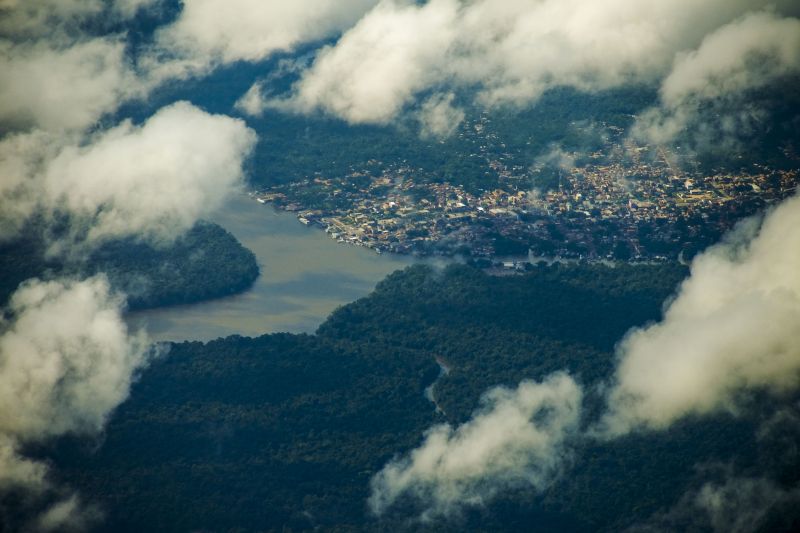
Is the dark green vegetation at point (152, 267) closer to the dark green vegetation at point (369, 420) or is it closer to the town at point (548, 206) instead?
the dark green vegetation at point (369, 420)

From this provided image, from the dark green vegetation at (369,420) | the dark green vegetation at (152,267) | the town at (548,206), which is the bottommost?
the dark green vegetation at (369,420)

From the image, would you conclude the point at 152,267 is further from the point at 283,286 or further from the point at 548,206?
the point at 548,206

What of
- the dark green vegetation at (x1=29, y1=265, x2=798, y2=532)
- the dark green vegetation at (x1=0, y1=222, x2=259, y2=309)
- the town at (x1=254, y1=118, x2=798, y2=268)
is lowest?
the dark green vegetation at (x1=29, y1=265, x2=798, y2=532)

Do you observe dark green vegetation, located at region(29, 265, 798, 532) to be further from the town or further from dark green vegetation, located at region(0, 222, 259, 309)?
dark green vegetation, located at region(0, 222, 259, 309)

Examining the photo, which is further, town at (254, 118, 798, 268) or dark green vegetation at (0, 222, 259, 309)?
town at (254, 118, 798, 268)

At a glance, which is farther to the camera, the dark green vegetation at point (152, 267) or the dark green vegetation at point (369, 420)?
the dark green vegetation at point (152, 267)

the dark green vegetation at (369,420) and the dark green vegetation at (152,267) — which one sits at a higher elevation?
the dark green vegetation at (152,267)
